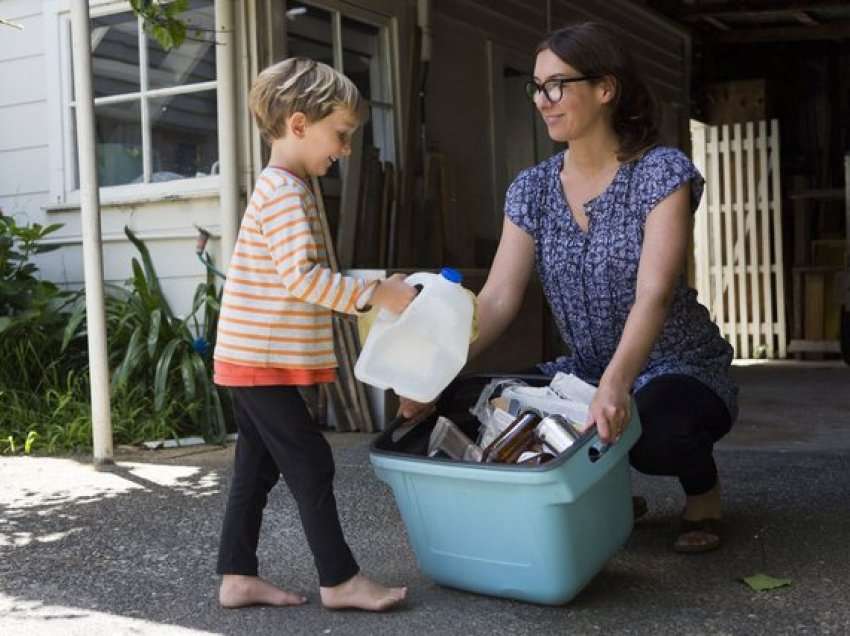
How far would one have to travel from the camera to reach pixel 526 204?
3453mm

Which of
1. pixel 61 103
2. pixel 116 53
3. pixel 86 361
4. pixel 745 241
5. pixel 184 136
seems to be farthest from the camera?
pixel 745 241

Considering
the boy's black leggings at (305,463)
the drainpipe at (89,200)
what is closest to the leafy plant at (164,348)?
the drainpipe at (89,200)

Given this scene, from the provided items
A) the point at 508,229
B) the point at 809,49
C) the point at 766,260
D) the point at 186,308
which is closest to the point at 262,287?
the point at 508,229

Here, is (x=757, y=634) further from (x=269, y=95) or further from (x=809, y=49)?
(x=809, y=49)

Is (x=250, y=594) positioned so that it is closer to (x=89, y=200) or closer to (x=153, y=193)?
(x=89, y=200)

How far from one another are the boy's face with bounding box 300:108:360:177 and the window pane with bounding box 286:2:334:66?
356 centimetres

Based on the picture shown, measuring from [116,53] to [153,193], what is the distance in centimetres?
88

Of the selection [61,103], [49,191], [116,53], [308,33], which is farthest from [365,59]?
[49,191]

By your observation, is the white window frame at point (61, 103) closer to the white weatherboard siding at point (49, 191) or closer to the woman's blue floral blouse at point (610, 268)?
the white weatherboard siding at point (49, 191)

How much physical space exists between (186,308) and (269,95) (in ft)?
12.0

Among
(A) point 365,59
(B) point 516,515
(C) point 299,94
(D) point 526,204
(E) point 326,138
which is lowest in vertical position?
(B) point 516,515

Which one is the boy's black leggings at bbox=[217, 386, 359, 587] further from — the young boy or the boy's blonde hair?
the boy's blonde hair

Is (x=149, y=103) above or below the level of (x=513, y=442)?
above

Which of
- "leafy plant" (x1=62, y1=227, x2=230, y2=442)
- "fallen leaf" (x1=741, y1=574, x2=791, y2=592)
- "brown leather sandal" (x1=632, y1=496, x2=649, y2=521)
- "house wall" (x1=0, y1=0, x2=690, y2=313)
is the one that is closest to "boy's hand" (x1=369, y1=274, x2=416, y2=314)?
"fallen leaf" (x1=741, y1=574, x2=791, y2=592)
